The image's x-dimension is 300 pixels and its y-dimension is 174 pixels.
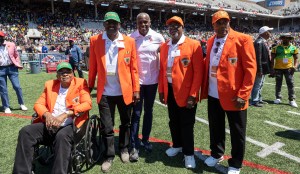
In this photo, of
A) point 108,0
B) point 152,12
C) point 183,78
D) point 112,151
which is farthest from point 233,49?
point 152,12

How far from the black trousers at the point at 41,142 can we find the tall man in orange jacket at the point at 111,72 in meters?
0.53

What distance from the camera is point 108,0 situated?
99.7ft

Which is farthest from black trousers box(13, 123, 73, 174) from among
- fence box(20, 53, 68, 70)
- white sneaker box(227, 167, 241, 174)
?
fence box(20, 53, 68, 70)

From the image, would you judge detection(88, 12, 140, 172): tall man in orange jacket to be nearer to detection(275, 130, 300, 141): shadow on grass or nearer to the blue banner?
detection(275, 130, 300, 141): shadow on grass

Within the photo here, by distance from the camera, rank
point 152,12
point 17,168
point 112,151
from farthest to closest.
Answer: point 152,12 < point 112,151 < point 17,168

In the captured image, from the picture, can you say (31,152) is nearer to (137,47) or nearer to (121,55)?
(121,55)

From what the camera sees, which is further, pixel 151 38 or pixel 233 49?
pixel 151 38

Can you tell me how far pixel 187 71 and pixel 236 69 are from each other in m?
0.57

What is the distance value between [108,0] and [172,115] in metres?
29.5

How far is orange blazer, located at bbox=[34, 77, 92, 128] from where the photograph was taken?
3037 mm

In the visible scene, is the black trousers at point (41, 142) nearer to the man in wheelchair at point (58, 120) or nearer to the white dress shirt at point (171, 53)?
the man in wheelchair at point (58, 120)

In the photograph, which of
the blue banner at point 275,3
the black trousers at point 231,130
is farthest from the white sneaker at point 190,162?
the blue banner at point 275,3

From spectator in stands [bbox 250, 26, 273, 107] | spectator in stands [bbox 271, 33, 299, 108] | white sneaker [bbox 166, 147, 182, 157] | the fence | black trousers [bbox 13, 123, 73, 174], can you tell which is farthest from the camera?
the fence

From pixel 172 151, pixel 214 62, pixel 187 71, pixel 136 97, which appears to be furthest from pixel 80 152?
pixel 214 62
